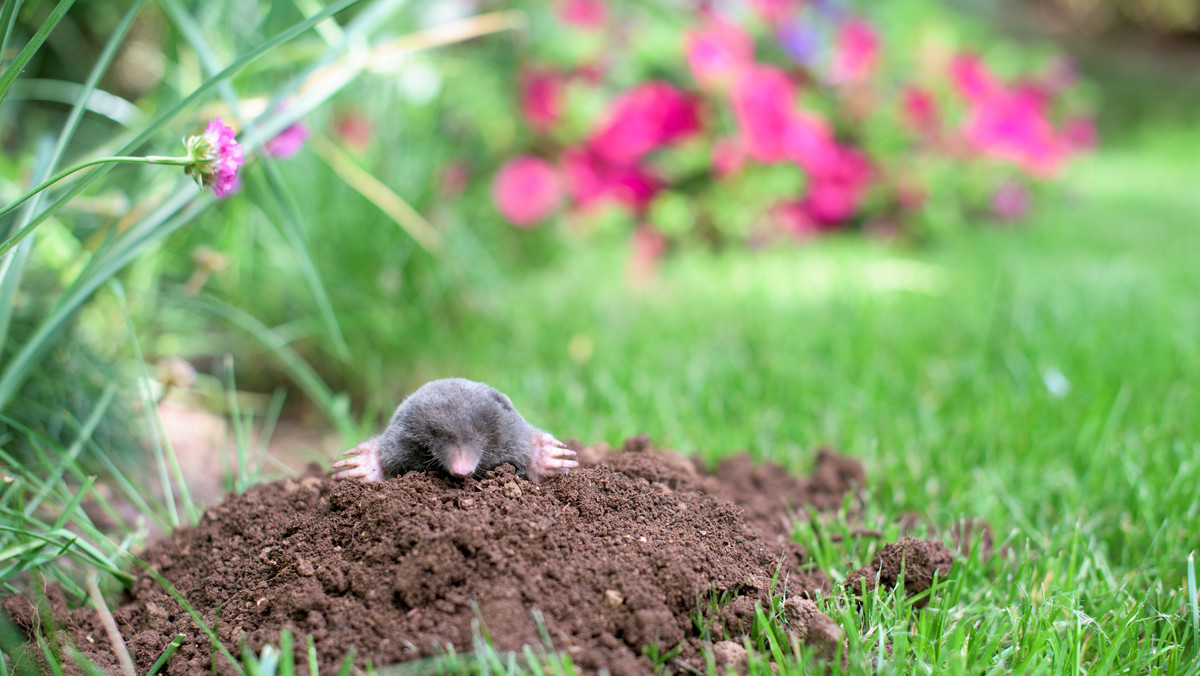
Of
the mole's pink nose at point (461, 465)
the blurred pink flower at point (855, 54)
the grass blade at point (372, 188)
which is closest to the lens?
the mole's pink nose at point (461, 465)

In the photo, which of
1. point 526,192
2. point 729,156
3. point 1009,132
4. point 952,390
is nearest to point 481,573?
point 952,390

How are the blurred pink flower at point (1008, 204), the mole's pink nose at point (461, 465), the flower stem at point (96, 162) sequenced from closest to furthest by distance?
the flower stem at point (96, 162)
the mole's pink nose at point (461, 465)
the blurred pink flower at point (1008, 204)

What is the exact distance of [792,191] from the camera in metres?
4.73

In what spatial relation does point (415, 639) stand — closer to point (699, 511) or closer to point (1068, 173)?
point (699, 511)

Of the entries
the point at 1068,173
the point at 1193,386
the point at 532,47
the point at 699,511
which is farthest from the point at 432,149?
the point at 1068,173

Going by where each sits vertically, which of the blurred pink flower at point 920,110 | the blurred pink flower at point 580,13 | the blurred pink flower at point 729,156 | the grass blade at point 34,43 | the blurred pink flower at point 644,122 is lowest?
the blurred pink flower at point 920,110

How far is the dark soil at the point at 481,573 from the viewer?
1.26 metres

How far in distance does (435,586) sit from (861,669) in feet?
2.12

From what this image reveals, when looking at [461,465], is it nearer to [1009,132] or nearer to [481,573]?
[481,573]

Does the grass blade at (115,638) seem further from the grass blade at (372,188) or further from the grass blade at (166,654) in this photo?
the grass blade at (372,188)

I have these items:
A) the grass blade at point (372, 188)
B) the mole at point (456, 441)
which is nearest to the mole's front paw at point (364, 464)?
the mole at point (456, 441)

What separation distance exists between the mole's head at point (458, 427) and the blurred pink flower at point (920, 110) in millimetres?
4252

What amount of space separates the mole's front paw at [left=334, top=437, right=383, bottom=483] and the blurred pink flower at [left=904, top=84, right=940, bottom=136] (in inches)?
171

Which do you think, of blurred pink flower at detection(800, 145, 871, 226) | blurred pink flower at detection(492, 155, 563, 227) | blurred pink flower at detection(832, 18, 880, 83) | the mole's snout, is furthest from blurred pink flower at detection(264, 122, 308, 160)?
blurred pink flower at detection(832, 18, 880, 83)
